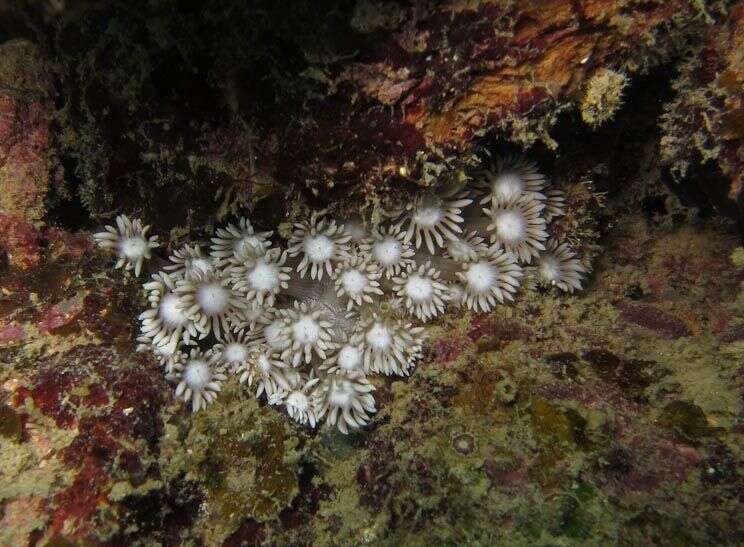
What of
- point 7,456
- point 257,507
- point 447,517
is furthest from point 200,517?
point 447,517

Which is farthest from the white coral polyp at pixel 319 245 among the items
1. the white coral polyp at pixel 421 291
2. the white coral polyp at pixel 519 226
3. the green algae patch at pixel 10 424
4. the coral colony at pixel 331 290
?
the green algae patch at pixel 10 424

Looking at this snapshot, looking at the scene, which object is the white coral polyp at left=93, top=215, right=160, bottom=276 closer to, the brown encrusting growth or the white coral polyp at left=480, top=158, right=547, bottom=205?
the white coral polyp at left=480, top=158, right=547, bottom=205

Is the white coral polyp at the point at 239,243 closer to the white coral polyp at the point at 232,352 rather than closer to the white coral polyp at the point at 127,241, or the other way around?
the white coral polyp at the point at 127,241

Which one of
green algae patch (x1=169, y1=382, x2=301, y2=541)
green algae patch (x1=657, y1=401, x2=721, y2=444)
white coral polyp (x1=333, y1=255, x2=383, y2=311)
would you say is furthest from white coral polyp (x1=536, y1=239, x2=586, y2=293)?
green algae patch (x1=169, y1=382, x2=301, y2=541)

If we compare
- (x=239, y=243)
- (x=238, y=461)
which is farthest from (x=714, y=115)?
(x=238, y=461)

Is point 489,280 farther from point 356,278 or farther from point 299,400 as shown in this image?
point 299,400

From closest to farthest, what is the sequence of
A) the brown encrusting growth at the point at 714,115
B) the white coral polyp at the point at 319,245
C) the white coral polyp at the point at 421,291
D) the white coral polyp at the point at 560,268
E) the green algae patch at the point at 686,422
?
the green algae patch at the point at 686,422
the brown encrusting growth at the point at 714,115
the white coral polyp at the point at 319,245
the white coral polyp at the point at 421,291
the white coral polyp at the point at 560,268
